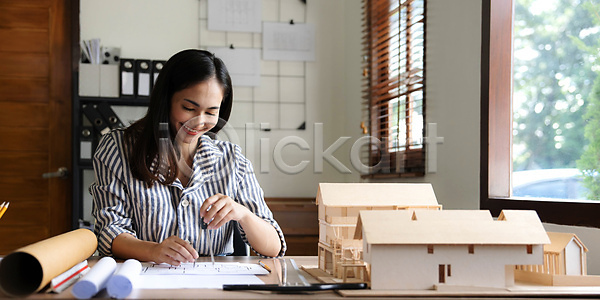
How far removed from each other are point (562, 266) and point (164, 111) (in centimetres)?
108

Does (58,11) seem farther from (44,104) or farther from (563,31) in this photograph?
(563,31)

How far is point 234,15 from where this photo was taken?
11.5 feet

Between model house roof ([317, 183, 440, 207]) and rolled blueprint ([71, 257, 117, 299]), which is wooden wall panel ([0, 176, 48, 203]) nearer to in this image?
model house roof ([317, 183, 440, 207])

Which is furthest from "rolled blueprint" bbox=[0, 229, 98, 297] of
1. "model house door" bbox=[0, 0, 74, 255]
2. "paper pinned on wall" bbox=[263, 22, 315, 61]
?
"paper pinned on wall" bbox=[263, 22, 315, 61]

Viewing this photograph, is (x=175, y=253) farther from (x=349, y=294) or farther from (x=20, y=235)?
(x=20, y=235)

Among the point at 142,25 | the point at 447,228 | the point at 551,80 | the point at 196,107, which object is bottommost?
the point at 447,228

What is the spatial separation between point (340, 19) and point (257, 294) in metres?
3.00

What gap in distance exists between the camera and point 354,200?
1134mm

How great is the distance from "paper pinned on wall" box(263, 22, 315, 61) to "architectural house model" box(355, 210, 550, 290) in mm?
2697

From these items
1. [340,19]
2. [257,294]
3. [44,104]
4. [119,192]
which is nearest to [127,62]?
[44,104]

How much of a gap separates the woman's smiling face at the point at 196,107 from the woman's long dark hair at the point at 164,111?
0.02 meters

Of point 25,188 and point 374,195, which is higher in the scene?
point 374,195

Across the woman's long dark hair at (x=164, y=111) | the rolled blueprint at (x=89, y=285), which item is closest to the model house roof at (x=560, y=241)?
the rolled blueprint at (x=89, y=285)

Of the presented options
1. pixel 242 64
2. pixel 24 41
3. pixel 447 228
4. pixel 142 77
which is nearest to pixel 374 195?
pixel 447 228
